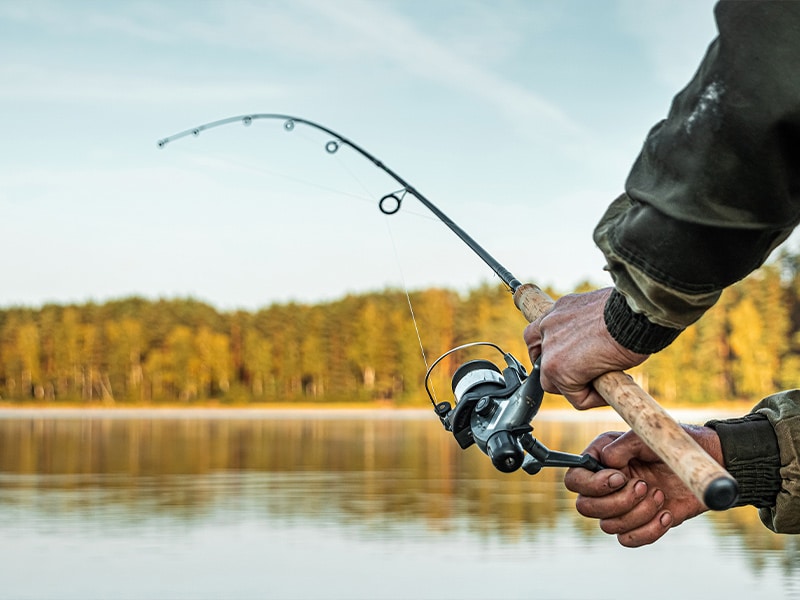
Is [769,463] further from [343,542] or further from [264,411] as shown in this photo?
[264,411]

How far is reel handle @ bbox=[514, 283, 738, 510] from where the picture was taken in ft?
4.29

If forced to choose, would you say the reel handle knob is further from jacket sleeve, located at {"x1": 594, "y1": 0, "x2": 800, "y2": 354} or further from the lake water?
the lake water

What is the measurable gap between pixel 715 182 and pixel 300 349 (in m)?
65.5

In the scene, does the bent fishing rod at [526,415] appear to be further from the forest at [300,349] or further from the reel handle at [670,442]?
the forest at [300,349]

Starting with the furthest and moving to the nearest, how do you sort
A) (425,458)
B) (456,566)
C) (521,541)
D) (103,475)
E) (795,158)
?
1. (425,458)
2. (103,475)
3. (521,541)
4. (456,566)
5. (795,158)

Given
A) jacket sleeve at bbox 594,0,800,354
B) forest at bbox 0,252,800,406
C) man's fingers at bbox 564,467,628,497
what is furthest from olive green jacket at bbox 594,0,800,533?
forest at bbox 0,252,800,406

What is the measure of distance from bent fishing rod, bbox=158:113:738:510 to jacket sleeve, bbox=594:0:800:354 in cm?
12

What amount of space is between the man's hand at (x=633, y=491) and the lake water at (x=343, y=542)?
4.48 m

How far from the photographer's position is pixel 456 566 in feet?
24.4

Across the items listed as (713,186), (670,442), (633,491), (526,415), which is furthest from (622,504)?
(713,186)

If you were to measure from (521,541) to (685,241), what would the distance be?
24.3 ft

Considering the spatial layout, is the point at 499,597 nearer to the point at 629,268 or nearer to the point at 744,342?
the point at 629,268

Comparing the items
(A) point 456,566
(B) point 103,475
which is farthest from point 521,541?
(B) point 103,475

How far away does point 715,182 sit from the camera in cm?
142
